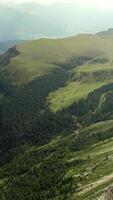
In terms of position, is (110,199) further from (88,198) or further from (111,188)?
(88,198)

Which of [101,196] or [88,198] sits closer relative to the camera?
[101,196]

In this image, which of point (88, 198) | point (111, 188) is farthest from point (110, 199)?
point (88, 198)

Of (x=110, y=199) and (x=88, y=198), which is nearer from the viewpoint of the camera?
(x=110, y=199)

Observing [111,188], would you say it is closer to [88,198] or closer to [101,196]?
[101,196]

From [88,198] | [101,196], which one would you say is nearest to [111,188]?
[101,196]

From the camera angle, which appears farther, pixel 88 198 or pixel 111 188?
pixel 88 198

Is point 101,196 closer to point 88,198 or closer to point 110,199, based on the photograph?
point 110,199

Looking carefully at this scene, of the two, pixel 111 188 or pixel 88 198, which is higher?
pixel 111 188
